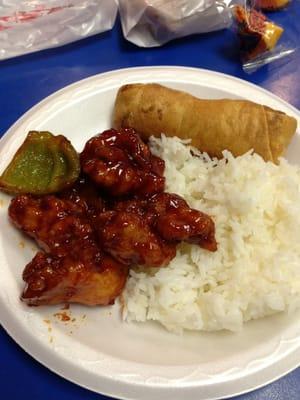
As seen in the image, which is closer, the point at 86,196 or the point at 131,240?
the point at 131,240

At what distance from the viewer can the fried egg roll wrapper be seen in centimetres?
205

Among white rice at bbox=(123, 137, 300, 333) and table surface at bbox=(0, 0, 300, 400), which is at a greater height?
table surface at bbox=(0, 0, 300, 400)

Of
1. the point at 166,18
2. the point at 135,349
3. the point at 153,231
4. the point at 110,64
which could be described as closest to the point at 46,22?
the point at 110,64

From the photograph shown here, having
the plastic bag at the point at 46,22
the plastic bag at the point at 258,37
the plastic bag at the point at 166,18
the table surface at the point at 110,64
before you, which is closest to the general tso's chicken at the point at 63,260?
the table surface at the point at 110,64

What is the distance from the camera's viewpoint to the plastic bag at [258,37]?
270cm

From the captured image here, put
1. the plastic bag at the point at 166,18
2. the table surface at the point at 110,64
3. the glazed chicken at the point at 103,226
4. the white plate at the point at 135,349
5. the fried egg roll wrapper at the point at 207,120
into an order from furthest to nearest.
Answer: the plastic bag at the point at 166,18 < the table surface at the point at 110,64 < the fried egg roll wrapper at the point at 207,120 < the glazed chicken at the point at 103,226 < the white plate at the point at 135,349

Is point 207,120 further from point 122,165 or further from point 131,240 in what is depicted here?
point 131,240

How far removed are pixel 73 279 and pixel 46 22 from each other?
5.48 ft

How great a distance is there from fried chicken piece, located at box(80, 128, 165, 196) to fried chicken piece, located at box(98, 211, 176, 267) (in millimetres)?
145

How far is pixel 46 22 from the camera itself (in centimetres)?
263

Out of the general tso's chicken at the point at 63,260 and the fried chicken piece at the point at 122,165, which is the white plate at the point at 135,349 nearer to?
the general tso's chicken at the point at 63,260

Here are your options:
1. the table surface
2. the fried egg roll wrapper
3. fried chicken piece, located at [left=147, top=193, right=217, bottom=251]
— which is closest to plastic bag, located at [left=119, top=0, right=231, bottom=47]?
the table surface

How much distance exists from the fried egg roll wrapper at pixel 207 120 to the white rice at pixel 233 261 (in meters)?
0.08

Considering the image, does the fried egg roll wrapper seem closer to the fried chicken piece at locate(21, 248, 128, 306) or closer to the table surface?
the table surface
